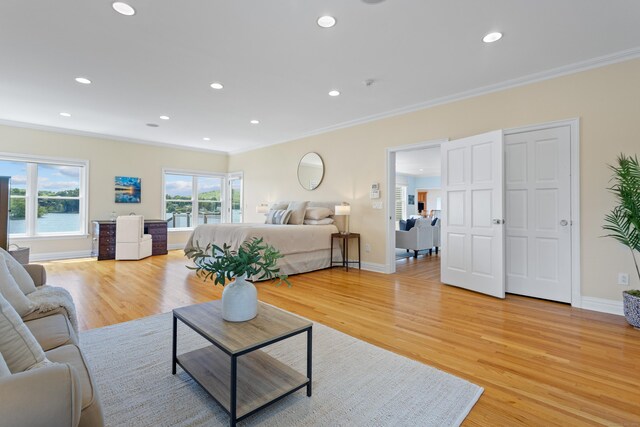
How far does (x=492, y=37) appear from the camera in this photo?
2691 millimetres

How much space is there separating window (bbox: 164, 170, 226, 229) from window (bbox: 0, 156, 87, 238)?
1706mm

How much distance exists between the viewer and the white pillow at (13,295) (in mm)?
1543

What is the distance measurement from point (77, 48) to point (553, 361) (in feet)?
15.9

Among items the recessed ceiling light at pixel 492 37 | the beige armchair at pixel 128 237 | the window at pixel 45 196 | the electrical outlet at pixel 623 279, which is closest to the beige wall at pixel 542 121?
the electrical outlet at pixel 623 279

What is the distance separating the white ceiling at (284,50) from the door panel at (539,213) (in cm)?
82

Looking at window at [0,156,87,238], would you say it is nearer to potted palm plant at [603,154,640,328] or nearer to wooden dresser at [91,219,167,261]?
wooden dresser at [91,219,167,261]

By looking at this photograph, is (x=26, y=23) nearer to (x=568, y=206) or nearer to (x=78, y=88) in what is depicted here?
(x=78, y=88)

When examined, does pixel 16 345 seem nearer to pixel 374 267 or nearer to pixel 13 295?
pixel 13 295

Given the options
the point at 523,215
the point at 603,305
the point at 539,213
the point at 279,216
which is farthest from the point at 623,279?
the point at 279,216

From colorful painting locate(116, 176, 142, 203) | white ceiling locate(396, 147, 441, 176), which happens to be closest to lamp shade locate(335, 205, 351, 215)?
white ceiling locate(396, 147, 441, 176)

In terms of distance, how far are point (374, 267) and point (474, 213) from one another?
6.10 ft

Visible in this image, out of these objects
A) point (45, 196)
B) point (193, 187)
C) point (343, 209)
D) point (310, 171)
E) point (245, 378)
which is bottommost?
point (245, 378)

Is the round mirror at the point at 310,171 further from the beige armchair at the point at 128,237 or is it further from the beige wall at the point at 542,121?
the beige armchair at the point at 128,237

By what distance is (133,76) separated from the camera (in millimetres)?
3545
